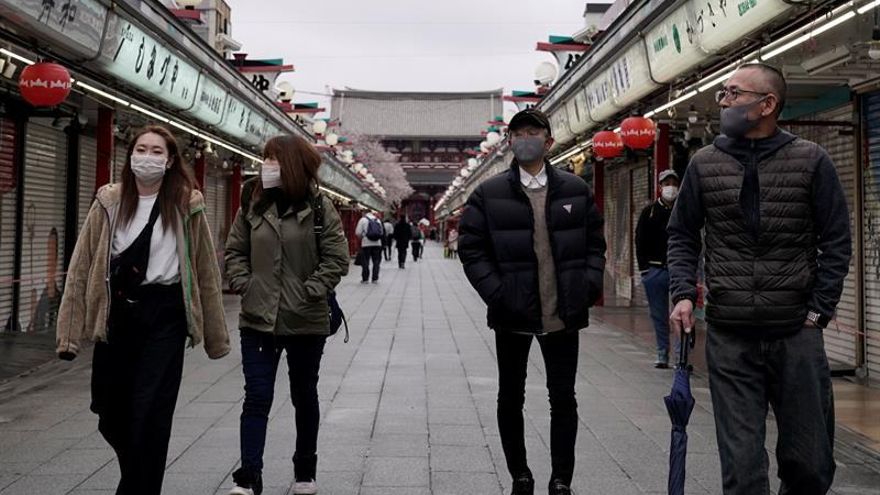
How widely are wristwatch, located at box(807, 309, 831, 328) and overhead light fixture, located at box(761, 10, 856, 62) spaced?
310cm

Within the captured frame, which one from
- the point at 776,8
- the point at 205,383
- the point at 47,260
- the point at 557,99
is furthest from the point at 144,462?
the point at 557,99

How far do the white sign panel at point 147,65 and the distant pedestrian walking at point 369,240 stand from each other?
10722 mm

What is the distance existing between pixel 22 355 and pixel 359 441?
5660 mm

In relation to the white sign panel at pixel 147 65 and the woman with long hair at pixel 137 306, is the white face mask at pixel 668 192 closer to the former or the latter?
the woman with long hair at pixel 137 306

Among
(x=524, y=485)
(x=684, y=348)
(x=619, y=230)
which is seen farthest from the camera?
(x=619, y=230)

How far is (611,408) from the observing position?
259 inches

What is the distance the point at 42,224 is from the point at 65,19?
5741 mm

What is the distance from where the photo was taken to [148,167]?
146 inches

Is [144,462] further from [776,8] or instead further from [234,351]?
[234,351]

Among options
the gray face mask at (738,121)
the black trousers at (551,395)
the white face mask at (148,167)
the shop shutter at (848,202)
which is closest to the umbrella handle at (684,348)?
the black trousers at (551,395)

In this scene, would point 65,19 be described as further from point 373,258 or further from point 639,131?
point 373,258

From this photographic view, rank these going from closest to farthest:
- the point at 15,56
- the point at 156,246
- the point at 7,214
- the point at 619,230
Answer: the point at 156,246 → the point at 15,56 → the point at 7,214 → the point at 619,230

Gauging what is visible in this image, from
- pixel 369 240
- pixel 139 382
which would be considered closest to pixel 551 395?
pixel 139 382

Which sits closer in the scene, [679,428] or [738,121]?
[738,121]
